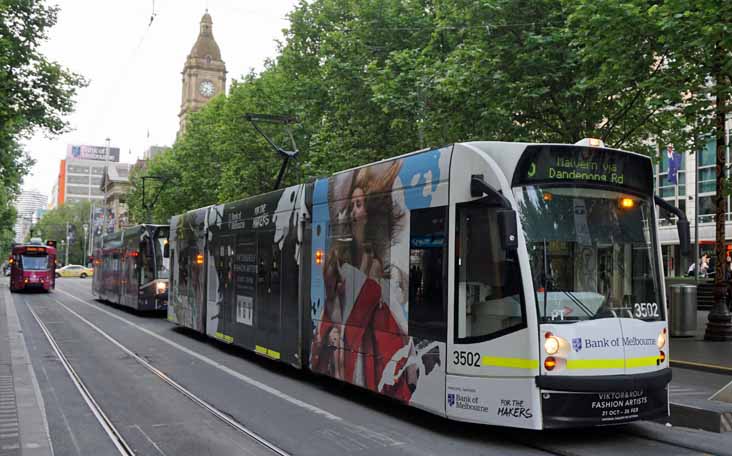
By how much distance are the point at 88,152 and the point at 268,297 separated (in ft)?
627

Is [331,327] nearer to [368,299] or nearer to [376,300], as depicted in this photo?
[368,299]

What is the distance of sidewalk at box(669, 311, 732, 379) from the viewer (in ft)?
39.5

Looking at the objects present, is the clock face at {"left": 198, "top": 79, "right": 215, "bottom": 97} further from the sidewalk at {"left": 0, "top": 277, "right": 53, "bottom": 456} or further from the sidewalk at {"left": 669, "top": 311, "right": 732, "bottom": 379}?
the sidewalk at {"left": 669, "top": 311, "right": 732, "bottom": 379}

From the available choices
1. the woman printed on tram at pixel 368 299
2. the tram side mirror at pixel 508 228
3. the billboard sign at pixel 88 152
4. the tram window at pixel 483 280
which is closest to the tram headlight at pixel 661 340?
the tram window at pixel 483 280

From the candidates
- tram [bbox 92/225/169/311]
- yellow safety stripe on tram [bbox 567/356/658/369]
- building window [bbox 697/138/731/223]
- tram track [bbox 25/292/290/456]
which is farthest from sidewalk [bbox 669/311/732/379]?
building window [bbox 697/138/731/223]

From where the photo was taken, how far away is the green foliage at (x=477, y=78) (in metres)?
13.5

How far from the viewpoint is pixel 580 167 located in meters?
7.10

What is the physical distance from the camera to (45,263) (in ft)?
136

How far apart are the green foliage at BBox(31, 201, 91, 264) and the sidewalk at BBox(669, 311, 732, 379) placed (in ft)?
390

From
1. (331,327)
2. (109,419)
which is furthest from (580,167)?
(109,419)

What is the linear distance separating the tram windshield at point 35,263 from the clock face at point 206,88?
80.6m

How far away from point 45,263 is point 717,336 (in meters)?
37.4

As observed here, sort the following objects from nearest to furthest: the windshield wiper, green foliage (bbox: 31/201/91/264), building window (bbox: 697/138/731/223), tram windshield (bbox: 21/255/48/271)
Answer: the windshield wiper, tram windshield (bbox: 21/255/48/271), building window (bbox: 697/138/731/223), green foliage (bbox: 31/201/91/264)

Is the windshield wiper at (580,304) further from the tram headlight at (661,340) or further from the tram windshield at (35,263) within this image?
the tram windshield at (35,263)
